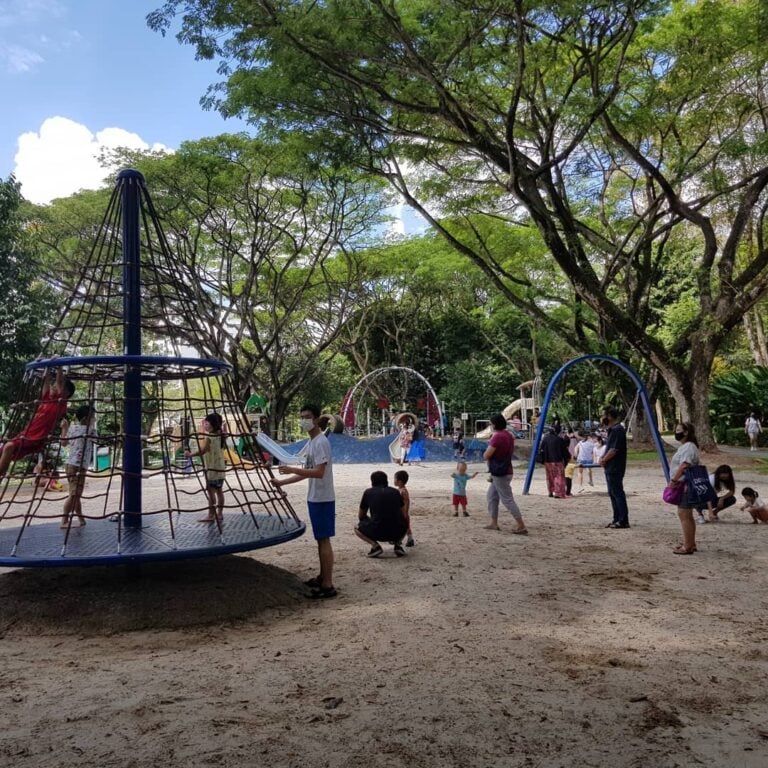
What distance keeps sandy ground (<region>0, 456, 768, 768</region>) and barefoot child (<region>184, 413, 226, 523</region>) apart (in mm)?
725

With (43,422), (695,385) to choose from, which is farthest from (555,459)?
(43,422)

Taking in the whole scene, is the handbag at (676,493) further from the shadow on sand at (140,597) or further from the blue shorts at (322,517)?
the shadow on sand at (140,597)

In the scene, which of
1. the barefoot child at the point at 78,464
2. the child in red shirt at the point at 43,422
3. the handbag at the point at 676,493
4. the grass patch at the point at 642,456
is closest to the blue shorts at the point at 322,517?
the barefoot child at the point at 78,464

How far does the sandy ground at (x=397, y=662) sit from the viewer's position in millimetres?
3217

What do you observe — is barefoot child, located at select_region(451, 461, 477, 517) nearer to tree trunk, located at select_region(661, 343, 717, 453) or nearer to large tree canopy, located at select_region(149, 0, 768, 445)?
large tree canopy, located at select_region(149, 0, 768, 445)

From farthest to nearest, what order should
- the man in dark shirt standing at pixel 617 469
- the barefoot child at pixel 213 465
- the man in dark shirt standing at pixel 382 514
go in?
the man in dark shirt standing at pixel 617 469 → the man in dark shirt standing at pixel 382 514 → the barefoot child at pixel 213 465

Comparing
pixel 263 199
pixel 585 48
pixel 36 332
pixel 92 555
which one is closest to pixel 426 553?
pixel 92 555

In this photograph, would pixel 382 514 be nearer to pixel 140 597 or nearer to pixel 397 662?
pixel 140 597

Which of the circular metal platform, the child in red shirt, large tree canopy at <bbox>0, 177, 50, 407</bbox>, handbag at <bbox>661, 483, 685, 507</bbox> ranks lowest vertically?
the circular metal platform

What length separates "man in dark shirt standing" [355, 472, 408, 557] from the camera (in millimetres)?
7770

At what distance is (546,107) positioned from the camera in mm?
15445

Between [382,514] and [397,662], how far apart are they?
3.47m

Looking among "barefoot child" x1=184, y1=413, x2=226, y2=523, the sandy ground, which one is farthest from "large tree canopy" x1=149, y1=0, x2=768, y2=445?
the sandy ground

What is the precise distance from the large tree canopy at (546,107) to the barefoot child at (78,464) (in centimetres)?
721
